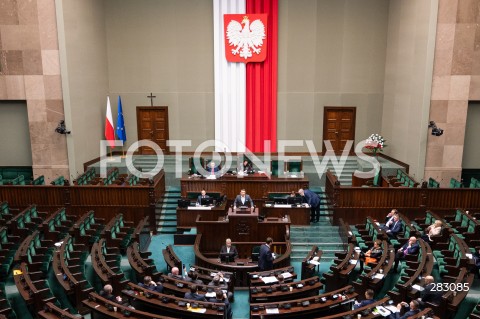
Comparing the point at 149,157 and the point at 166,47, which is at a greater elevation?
the point at 166,47

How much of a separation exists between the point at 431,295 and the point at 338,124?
11357 mm

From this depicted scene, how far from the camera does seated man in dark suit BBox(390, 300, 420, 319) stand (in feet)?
21.6

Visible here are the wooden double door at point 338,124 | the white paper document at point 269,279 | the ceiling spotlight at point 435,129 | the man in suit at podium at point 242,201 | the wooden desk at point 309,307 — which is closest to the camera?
the wooden desk at point 309,307

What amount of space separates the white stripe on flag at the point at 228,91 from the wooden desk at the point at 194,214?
19.6ft

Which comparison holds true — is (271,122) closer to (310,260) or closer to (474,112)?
(474,112)

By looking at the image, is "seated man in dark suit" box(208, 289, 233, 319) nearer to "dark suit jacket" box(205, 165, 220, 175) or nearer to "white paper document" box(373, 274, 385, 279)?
"white paper document" box(373, 274, 385, 279)

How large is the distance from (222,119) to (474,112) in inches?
378

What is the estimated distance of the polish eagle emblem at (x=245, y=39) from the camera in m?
16.9

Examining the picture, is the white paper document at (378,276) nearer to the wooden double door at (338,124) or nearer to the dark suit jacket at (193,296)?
the dark suit jacket at (193,296)

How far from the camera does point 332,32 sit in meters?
17.1

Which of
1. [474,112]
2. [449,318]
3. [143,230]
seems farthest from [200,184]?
[474,112]

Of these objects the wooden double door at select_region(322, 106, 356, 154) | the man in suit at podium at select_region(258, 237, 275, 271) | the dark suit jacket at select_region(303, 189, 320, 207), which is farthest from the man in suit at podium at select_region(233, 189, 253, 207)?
the wooden double door at select_region(322, 106, 356, 154)

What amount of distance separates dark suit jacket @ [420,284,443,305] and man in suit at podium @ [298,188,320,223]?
5.43m

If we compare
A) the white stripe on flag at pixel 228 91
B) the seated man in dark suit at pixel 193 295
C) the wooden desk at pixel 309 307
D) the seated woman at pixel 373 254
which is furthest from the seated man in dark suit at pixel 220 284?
the white stripe on flag at pixel 228 91
